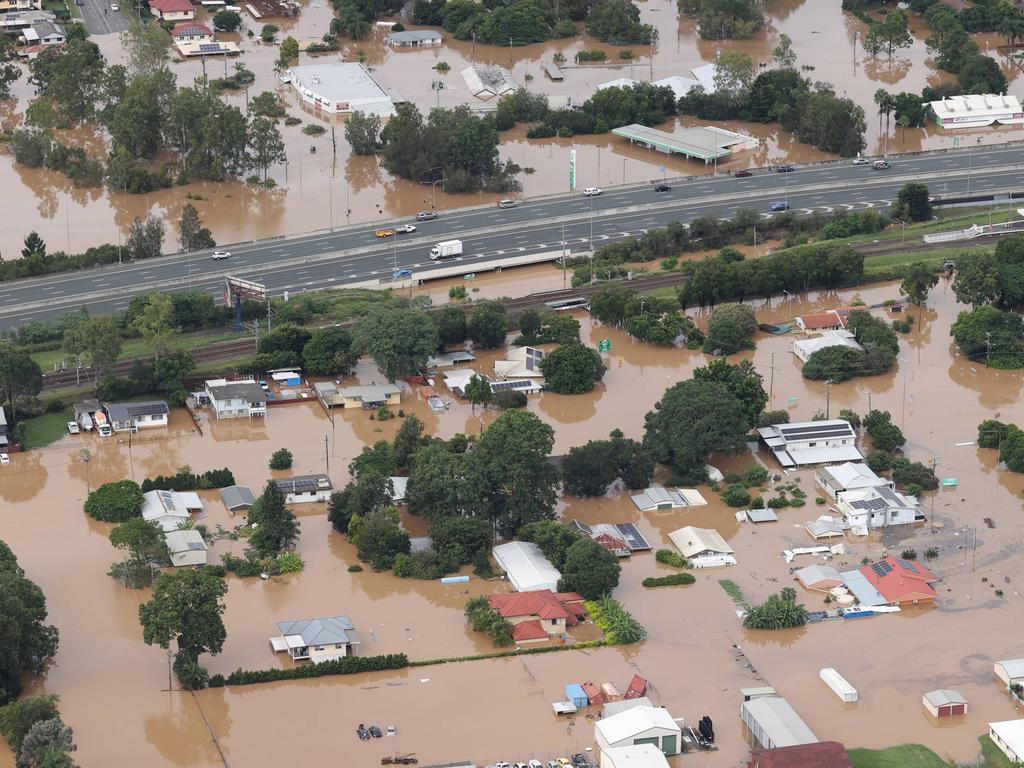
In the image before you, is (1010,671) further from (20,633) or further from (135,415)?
(135,415)

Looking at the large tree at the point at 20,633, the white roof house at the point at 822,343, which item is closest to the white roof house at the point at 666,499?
the white roof house at the point at 822,343

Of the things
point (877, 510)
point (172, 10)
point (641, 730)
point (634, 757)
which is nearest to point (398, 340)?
point (877, 510)

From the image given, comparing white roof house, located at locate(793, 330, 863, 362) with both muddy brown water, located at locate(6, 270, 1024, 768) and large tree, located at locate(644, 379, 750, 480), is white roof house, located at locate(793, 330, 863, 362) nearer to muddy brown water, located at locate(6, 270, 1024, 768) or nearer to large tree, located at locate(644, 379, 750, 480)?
muddy brown water, located at locate(6, 270, 1024, 768)

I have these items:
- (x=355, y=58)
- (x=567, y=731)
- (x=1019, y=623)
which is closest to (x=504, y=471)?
(x=567, y=731)

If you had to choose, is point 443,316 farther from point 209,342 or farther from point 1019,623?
point 1019,623

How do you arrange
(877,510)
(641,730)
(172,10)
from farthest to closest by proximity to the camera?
(172,10) → (877,510) → (641,730)
